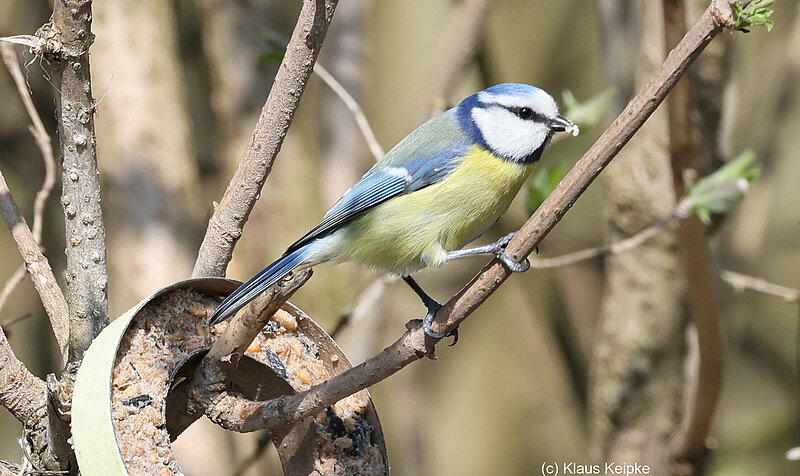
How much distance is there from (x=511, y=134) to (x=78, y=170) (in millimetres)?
957

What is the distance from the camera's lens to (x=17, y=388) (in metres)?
1.38

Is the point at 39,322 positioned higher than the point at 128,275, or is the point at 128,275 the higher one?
the point at 39,322

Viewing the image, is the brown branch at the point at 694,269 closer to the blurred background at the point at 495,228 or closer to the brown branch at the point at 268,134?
the blurred background at the point at 495,228

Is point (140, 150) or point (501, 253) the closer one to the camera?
point (501, 253)

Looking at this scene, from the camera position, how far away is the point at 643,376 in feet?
8.93

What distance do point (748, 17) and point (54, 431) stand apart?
128cm

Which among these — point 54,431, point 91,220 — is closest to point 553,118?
point 91,220

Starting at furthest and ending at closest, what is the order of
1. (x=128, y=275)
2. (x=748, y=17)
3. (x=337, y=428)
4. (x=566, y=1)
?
(x=566, y=1) < (x=128, y=275) < (x=337, y=428) < (x=748, y=17)

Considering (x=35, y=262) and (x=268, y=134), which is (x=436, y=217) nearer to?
(x=268, y=134)

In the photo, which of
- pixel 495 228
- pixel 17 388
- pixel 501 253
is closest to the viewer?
pixel 501 253

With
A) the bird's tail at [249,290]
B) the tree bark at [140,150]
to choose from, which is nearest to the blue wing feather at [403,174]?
the bird's tail at [249,290]

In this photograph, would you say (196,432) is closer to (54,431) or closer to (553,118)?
(54,431)

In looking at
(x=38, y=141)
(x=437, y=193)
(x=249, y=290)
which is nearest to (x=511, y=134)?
(x=437, y=193)

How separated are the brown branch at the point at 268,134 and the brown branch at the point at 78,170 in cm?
21
